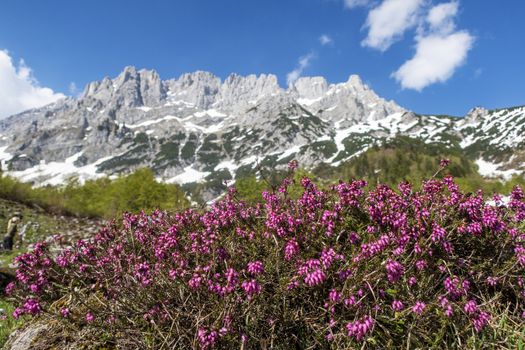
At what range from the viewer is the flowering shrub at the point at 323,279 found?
10.9 feet

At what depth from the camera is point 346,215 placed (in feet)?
15.7

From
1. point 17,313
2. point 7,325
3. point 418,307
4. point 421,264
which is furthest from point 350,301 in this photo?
point 7,325

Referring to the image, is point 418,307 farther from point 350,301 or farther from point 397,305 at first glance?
point 350,301

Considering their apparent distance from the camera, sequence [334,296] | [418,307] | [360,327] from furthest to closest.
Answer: [334,296], [418,307], [360,327]

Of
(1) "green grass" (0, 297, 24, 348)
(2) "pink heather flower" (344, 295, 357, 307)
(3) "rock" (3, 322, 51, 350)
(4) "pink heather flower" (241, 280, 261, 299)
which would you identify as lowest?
(1) "green grass" (0, 297, 24, 348)

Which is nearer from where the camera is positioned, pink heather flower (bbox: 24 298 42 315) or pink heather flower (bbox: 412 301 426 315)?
pink heather flower (bbox: 412 301 426 315)

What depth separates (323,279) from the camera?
3428 mm

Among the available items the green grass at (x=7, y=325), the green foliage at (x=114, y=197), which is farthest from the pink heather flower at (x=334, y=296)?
the green foliage at (x=114, y=197)

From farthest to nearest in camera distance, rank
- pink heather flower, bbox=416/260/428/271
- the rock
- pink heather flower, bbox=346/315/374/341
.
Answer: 1. the rock
2. pink heather flower, bbox=416/260/428/271
3. pink heather flower, bbox=346/315/374/341

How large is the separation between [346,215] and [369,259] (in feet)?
3.39

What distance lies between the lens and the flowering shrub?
3311 mm

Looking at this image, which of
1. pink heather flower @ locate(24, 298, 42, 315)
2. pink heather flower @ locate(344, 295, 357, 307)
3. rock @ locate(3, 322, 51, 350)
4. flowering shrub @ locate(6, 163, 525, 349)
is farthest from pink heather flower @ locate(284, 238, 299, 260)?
rock @ locate(3, 322, 51, 350)

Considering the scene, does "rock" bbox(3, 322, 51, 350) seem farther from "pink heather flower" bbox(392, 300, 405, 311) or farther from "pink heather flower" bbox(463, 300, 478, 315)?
"pink heather flower" bbox(463, 300, 478, 315)

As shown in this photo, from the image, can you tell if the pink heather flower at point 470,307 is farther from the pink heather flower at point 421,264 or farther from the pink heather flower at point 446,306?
the pink heather flower at point 421,264
